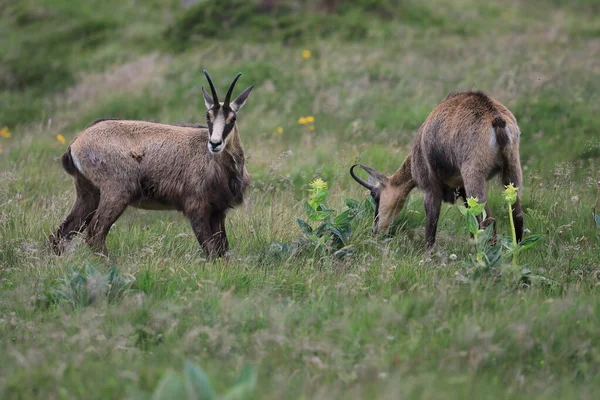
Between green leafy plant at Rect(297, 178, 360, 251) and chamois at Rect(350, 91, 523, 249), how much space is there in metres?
1.02

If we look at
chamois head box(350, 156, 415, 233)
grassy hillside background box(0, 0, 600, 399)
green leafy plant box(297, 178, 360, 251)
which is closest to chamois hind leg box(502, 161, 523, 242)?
grassy hillside background box(0, 0, 600, 399)

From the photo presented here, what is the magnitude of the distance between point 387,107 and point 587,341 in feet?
28.1

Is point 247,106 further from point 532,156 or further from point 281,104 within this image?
point 532,156

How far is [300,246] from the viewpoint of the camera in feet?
23.5

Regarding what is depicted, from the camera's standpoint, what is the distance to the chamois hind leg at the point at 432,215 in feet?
26.1

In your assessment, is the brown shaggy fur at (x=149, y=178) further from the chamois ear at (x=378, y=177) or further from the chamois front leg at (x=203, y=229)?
the chamois ear at (x=378, y=177)

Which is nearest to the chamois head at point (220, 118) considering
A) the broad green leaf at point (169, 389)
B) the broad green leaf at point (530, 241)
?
the broad green leaf at point (530, 241)

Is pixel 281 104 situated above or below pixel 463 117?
below

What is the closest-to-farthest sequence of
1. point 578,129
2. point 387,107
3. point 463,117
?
1. point 463,117
2. point 578,129
3. point 387,107

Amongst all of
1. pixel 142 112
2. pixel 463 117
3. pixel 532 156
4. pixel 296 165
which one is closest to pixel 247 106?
pixel 142 112

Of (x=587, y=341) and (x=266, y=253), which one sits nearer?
(x=587, y=341)

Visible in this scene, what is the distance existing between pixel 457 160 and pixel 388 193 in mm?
1326

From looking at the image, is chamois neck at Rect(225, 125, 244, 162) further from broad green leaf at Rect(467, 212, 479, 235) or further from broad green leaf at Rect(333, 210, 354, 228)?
broad green leaf at Rect(467, 212, 479, 235)

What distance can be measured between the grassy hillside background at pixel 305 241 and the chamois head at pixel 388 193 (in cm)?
20
